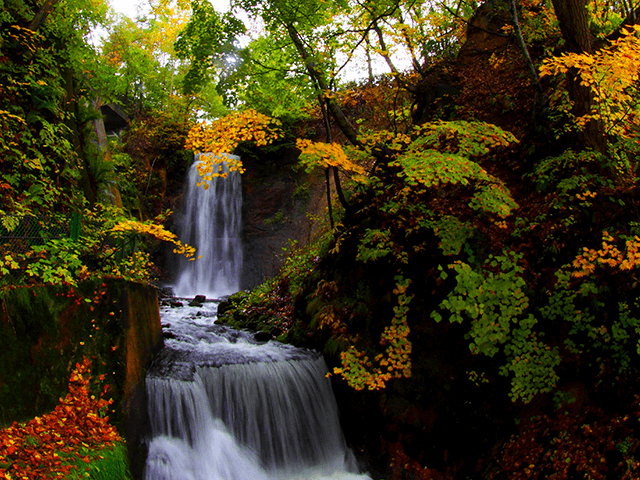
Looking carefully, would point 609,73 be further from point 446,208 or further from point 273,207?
point 273,207

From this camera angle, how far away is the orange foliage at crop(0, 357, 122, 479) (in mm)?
3389

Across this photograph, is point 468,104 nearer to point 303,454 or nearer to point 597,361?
point 597,361

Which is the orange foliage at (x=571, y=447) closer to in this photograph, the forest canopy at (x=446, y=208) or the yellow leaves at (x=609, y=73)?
the forest canopy at (x=446, y=208)

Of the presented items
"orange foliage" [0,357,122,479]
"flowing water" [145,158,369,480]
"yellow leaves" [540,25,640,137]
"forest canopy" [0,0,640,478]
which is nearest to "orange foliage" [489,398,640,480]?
"forest canopy" [0,0,640,478]

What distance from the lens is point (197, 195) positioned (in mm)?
19656

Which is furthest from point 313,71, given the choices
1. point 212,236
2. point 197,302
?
point 212,236

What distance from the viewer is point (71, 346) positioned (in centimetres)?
450

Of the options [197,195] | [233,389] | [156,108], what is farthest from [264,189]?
[233,389]

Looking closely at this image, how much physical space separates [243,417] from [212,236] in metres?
14.2

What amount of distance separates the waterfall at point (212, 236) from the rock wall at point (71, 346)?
42.5ft

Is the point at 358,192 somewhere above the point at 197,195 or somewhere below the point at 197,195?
below

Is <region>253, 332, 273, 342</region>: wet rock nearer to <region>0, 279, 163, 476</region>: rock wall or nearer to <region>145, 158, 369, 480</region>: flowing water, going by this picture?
<region>145, 158, 369, 480</region>: flowing water

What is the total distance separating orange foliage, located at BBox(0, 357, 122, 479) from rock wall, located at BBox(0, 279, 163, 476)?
108 mm

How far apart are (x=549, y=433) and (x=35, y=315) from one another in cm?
628
